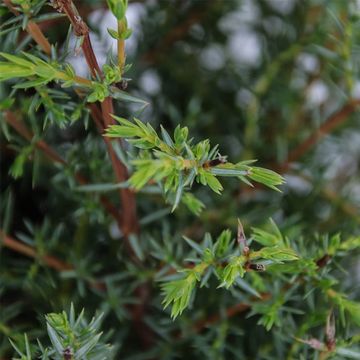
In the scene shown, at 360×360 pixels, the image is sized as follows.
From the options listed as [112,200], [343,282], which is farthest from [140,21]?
[343,282]

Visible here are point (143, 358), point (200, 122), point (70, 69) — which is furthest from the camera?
point (200, 122)

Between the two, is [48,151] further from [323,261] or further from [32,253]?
[323,261]

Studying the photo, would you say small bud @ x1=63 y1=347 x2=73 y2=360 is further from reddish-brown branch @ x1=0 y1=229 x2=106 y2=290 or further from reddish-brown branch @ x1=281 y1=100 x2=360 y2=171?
reddish-brown branch @ x1=281 y1=100 x2=360 y2=171

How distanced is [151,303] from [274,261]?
173 millimetres

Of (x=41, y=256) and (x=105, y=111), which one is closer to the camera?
(x=105, y=111)

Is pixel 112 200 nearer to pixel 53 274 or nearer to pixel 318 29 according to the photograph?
pixel 53 274

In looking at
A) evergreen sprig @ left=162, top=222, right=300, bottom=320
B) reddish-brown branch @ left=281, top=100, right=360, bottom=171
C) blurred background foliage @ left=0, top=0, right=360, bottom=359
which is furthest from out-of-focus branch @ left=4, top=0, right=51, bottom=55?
reddish-brown branch @ left=281, top=100, right=360, bottom=171

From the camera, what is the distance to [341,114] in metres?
0.49

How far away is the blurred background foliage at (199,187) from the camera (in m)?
0.41

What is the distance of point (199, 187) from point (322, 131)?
11 centimetres

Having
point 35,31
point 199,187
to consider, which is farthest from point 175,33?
point 35,31

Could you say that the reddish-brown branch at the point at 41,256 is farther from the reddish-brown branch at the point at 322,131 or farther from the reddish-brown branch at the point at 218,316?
the reddish-brown branch at the point at 322,131

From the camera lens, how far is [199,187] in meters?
0.49

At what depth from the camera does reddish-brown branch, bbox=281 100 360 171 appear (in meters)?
0.48
